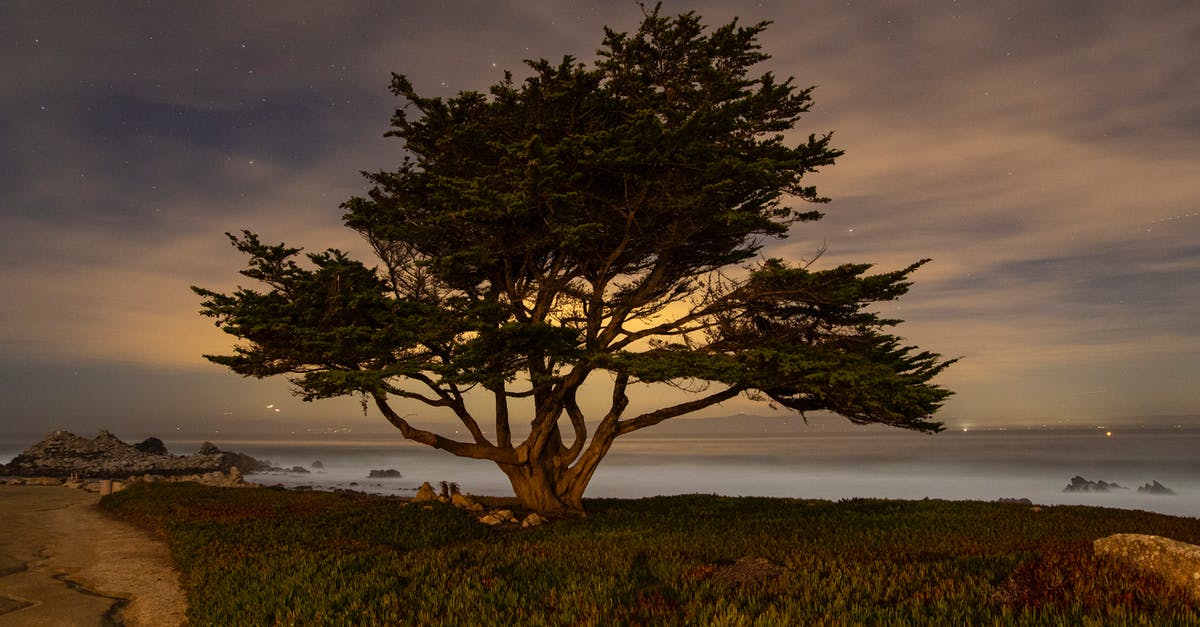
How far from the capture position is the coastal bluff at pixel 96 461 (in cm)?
4372

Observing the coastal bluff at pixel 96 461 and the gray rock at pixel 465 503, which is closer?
the gray rock at pixel 465 503

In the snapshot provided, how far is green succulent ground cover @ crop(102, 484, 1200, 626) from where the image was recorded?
7.29 metres

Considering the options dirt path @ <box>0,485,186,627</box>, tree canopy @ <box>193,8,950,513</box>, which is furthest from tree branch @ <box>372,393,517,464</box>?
dirt path @ <box>0,485,186,627</box>

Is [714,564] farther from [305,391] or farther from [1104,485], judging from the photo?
[1104,485]

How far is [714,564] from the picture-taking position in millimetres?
10250

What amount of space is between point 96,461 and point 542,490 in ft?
138

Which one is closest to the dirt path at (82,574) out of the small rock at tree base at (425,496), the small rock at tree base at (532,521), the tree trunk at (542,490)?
the small rock at tree base at (425,496)

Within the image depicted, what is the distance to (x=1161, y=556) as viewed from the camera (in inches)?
320

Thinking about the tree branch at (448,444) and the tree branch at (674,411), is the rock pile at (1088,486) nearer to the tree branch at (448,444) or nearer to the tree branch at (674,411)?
the tree branch at (674,411)

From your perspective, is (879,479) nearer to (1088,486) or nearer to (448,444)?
(1088,486)

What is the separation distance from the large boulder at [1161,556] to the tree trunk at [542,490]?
15.3 m

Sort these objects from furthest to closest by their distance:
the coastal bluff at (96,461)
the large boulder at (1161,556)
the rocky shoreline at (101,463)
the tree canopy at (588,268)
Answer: the coastal bluff at (96,461) < the rocky shoreline at (101,463) < the tree canopy at (588,268) < the large boulder at (1161,556)

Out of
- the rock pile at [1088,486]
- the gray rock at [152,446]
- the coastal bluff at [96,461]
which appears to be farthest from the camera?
the rock pile at [1088,486]

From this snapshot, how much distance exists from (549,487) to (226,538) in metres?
9.85
